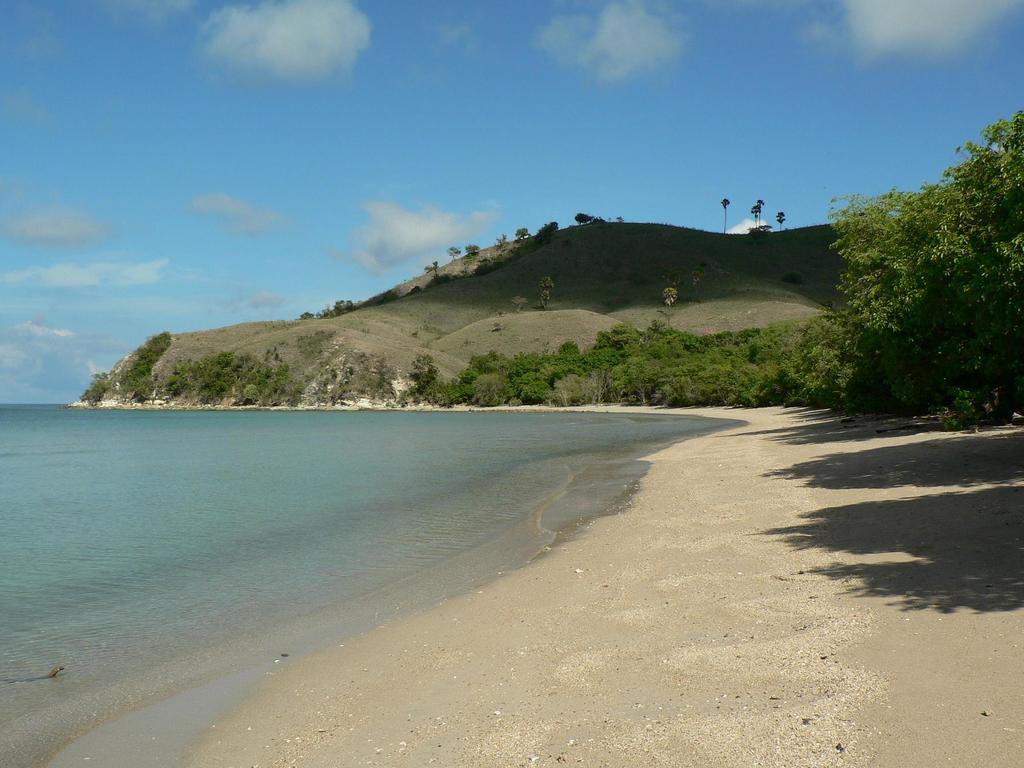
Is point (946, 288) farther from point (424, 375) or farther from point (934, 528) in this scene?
point (424, 375)

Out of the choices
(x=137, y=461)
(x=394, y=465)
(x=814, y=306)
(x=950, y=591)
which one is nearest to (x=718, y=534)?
(x=950, y=591)

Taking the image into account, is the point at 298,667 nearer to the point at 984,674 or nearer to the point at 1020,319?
the point at 984,674

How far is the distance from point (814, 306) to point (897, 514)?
147 m

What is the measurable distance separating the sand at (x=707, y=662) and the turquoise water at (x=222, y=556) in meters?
1.49

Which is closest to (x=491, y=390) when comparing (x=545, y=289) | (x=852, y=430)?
(x=545, y=289)

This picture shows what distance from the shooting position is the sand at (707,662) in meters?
5.36

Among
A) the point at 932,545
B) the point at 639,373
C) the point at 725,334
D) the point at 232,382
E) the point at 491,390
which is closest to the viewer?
the point at 932,545

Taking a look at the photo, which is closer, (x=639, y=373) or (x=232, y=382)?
(x=639, y=373)

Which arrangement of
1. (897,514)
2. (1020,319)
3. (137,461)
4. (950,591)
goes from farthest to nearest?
1. (137,461)
2. (1020,319)
3. (897,514)
4. (950,591)

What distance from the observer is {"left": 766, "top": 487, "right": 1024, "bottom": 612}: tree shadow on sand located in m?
7.99

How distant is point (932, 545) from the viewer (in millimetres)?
10062

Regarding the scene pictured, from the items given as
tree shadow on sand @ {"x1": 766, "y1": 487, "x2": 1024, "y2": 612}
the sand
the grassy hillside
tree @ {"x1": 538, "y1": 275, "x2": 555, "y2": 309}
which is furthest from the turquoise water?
tree @ {"x1": 538, "y1": 275, "x2": 555, "y2": 309}

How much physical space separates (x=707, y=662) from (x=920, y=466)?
13.0 m

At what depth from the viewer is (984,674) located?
5.88m
